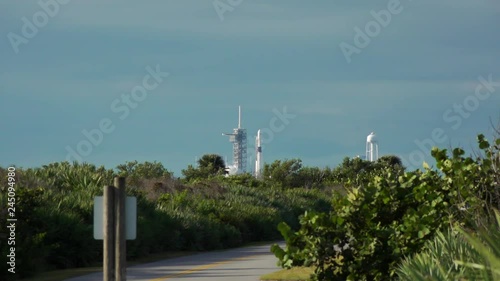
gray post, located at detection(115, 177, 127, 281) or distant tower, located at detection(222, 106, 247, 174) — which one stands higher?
distant tower, located at detection(222, 106, 247, 174)

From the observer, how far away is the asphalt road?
23016 millimetres

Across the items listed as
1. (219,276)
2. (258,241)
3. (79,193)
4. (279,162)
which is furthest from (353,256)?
(279,162)

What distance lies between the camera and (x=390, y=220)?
19578mm

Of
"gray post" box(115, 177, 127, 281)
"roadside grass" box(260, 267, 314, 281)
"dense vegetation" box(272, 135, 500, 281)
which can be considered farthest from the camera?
"roadside grass" box(260, 267, 314, 281)

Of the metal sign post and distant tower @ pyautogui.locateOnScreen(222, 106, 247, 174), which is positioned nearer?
the metal sign post

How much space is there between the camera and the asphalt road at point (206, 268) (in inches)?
906

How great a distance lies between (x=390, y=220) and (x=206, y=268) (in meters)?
7.58

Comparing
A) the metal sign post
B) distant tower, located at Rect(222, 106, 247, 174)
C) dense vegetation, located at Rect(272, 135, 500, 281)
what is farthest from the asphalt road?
distant tower, located at Rect(222, 106, 247, 174)

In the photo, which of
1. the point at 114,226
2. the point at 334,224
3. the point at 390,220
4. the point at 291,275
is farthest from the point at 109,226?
the point at 291,275

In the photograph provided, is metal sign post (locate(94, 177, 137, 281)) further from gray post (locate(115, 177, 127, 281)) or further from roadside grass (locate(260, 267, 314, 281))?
roadside grass (locate(260, 267, 314, 281))

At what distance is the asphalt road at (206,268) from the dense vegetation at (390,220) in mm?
4111

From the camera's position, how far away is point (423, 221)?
60.7ft

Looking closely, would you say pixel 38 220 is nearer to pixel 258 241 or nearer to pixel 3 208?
pixel 3 208

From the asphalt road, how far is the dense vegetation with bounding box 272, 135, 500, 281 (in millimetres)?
4111
